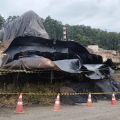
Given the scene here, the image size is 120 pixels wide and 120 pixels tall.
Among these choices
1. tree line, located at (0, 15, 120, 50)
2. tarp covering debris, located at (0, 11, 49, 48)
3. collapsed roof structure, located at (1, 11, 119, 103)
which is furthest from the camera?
tree line, located at (0, 15, 120, 50)

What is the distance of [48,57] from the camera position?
2417 cm

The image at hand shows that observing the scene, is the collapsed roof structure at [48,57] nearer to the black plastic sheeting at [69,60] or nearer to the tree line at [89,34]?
the black plastic sheeting at [69,60]

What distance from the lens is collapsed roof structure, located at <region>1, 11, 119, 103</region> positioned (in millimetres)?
20966

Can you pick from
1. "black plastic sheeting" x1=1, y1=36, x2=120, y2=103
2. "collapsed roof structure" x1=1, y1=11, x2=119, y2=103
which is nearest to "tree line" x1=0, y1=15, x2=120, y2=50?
"collapsed roof structure" x1=1, y1=11, x2=119, y2=103

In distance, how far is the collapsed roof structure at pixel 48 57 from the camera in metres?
21.0

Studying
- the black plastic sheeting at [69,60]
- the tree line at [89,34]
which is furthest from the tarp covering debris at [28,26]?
the tree line at [89,34]

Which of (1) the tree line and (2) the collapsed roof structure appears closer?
(2) the collapsed roof structure

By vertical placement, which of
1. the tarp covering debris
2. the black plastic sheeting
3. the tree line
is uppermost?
the tree line

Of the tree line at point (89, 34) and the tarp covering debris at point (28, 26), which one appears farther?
the tree line at point (89, 34)

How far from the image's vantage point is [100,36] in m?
98.1

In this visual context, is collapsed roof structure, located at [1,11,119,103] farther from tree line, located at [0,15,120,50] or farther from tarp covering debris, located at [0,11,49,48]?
tree line, located at [0,15,120,50]

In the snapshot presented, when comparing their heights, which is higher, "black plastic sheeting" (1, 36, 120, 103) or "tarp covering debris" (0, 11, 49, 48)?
"tarp covering debris" (0, 11, 49, 48)

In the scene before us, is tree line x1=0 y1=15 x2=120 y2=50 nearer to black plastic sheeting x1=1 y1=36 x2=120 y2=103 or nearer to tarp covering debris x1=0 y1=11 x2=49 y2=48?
tarp covering debris x1=0 y1=11 x2=49 y2=48

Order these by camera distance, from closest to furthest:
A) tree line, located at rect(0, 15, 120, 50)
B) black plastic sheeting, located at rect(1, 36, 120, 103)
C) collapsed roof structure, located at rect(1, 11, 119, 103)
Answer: collapsed roof structure, located at rect(1, 11, 119, 103) → black plastic sheeting, located at rect(1, 36, 120, 103) → tree line, located at rect(0, 15, 120, 50)
